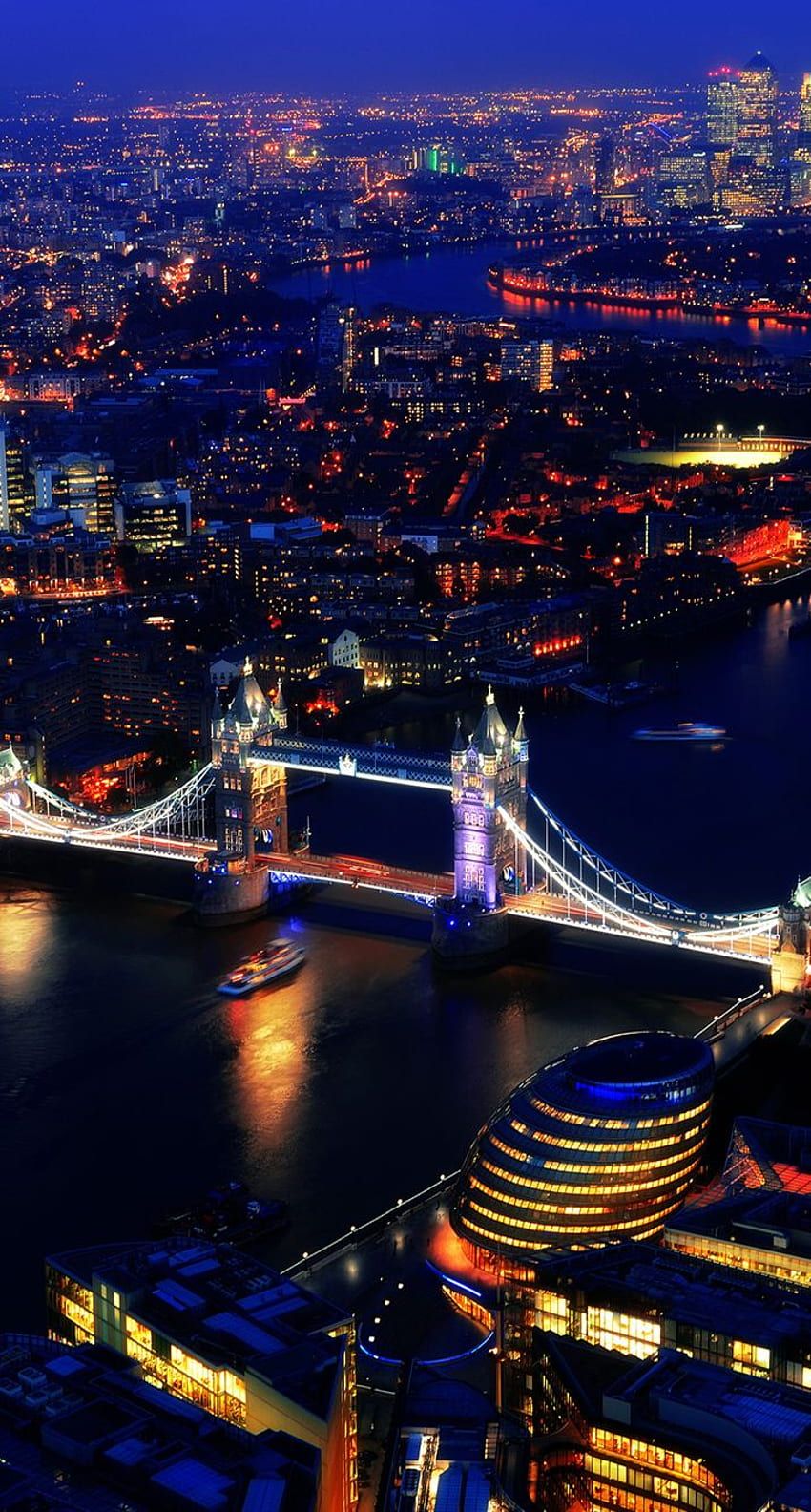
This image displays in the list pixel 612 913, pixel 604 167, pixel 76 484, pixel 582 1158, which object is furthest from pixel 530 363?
pixel 604 167

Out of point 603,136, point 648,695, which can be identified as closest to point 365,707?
point 648,695

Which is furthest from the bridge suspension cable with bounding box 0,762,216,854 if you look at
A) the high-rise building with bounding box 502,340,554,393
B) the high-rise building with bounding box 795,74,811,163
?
the high-rise building with bounding box 795,74,811,163

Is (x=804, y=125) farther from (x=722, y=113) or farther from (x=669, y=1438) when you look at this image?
(x=669, y=1438)

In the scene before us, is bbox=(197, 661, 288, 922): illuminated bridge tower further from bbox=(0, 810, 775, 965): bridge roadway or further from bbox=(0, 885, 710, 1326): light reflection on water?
bbox=(0, 885, 710, 1326): light reflection on water

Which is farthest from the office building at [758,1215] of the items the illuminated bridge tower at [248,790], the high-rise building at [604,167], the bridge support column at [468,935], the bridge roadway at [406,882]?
the high-rise building at [604,167]

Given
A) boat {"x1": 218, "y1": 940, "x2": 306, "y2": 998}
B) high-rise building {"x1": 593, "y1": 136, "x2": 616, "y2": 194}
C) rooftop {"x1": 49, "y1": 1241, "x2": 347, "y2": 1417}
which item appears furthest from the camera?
high-rise building {"x1": 593, "y1": 136, "x2": 616, "y2": 194}
